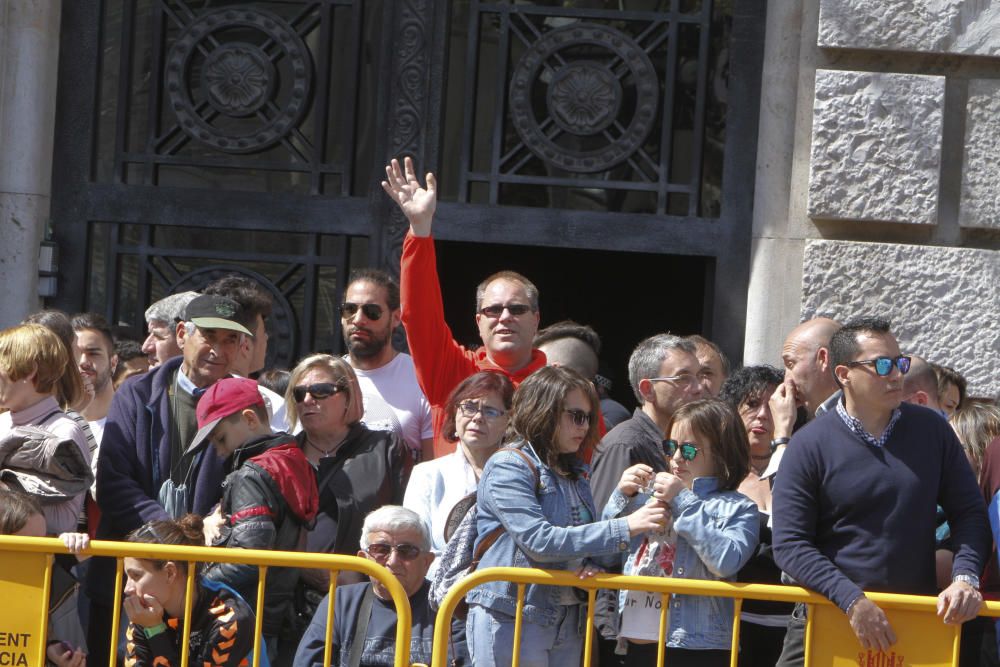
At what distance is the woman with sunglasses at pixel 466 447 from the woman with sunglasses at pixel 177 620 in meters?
0.73

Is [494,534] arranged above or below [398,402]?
below

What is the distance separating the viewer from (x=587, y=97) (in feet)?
19.7

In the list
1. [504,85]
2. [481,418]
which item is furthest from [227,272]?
[481,418]

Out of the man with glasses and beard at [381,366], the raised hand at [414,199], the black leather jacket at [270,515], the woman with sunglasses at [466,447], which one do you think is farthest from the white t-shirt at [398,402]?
the black leather jacket at [270,515]

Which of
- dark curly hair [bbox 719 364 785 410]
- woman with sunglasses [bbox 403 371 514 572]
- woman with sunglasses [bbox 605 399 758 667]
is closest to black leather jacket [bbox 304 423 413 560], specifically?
woman with sunglasses [bbox 403 371 514 572]

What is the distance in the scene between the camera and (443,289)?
936cm

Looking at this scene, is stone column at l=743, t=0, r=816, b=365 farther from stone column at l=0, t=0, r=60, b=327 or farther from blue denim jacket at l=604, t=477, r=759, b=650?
stone column at l=0, t=0, r=60, b=327

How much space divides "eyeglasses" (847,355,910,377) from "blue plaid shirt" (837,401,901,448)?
122 mm

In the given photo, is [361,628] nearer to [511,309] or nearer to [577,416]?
[577,416]

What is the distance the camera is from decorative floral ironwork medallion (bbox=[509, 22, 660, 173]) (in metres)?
6.01

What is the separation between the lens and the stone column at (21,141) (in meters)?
6.04

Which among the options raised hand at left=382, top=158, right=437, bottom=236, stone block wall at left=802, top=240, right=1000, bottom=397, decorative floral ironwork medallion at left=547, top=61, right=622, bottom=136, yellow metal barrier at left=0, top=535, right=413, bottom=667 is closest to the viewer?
yellow metal barrier at left=0, top=535, right=413, bottom=667

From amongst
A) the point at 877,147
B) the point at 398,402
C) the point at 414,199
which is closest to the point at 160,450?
the point at 398,402

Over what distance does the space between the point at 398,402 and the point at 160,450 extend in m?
0.88
